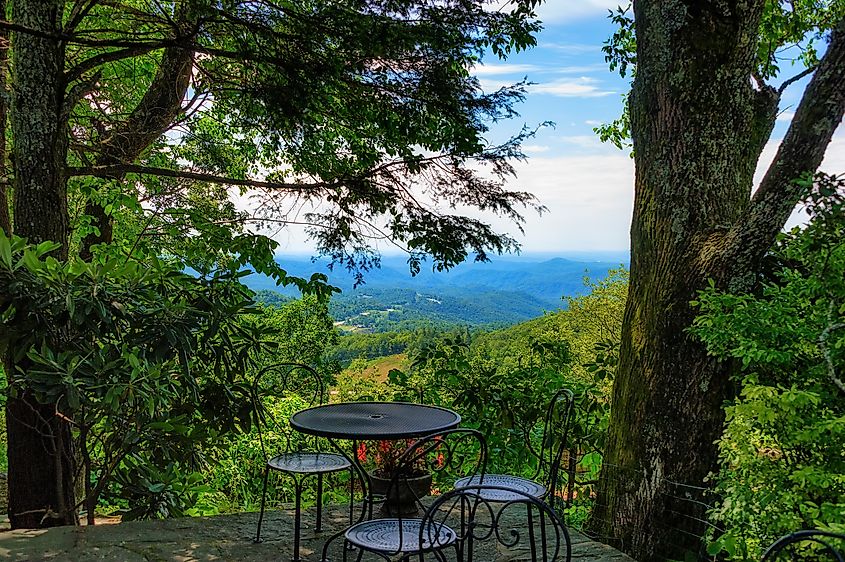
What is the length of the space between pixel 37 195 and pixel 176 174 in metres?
1.08

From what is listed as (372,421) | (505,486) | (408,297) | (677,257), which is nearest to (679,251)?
(677,257)

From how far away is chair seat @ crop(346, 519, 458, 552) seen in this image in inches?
84.3

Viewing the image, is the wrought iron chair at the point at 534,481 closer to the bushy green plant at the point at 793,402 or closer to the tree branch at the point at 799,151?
the bushy green plant at the point at 793,402

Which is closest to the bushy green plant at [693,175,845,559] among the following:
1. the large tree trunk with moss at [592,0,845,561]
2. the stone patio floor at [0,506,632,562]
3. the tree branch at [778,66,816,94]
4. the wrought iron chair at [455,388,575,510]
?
the large tree trunk with moss at [592,0,845,561]

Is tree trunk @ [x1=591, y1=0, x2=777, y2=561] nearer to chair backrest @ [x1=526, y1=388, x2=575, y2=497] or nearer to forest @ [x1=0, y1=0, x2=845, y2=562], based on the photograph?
forest @ [x1=0, y1=0, x2=845, y2=562]

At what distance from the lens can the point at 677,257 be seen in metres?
3.16

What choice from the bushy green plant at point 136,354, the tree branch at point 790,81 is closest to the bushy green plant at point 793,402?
the tree branch at point 790,81

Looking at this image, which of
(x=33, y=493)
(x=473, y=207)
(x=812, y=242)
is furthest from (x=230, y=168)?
(x=812, y=242)

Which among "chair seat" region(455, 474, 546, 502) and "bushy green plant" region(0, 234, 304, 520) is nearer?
"bushy green plant" region(0, 234, 304, 520)

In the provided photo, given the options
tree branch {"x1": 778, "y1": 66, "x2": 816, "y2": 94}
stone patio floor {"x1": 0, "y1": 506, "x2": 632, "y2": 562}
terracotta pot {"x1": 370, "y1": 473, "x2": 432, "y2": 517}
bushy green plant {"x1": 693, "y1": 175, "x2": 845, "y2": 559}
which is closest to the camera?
bushy green plant {"x1": 693, "y1": 175, "x2": 845, "y2": 559}

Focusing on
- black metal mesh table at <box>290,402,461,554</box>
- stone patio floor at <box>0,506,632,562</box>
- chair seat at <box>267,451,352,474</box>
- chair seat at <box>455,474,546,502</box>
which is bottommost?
stone patio floor at <box>0,506,632,562</box>

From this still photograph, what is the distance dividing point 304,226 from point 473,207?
1.41 meters

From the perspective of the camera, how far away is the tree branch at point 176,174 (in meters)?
4.08

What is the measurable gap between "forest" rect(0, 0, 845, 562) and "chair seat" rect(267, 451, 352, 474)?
1.32 feet
